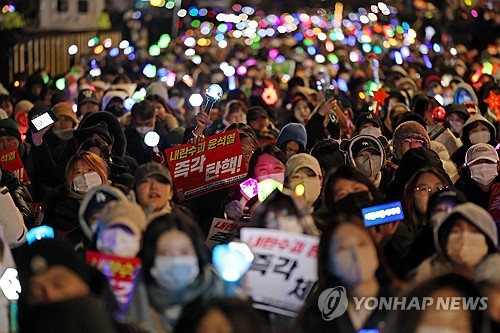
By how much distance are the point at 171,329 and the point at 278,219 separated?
115 cm

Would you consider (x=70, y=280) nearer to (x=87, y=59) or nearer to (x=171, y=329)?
(x=171, y=329)

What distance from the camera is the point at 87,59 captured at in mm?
28250

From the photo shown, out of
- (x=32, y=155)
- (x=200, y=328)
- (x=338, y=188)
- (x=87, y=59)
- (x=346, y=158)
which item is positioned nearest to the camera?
(x=200, y=328)

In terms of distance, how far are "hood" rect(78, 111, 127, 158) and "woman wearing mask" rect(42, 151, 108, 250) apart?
9.08 ft

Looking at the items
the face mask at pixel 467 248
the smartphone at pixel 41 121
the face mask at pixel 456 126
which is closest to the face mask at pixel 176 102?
the face mask at pixel 456 126

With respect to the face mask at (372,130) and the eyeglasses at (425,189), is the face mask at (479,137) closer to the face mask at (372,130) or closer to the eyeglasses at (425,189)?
the face mask at (372,130)

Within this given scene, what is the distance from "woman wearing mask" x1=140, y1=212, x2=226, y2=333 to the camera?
270 inches

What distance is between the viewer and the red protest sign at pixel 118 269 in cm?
737

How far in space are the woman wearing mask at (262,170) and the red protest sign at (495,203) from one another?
5.32 feet

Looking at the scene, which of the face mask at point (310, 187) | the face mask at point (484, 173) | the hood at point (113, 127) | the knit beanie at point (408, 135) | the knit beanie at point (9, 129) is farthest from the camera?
Answer: the knit beanie at point (9, 129)

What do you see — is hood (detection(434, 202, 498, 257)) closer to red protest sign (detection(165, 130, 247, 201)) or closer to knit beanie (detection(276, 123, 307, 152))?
red protest sign (detection(165, 130, 247, 201))

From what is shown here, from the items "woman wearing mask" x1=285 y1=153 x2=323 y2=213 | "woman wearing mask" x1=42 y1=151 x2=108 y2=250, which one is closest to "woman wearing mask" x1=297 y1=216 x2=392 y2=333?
"woman wearing mask" x1=285 y1=153 x2=323 y2=213

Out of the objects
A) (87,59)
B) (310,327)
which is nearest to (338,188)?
(310,327)

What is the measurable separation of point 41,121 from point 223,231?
3931mm
